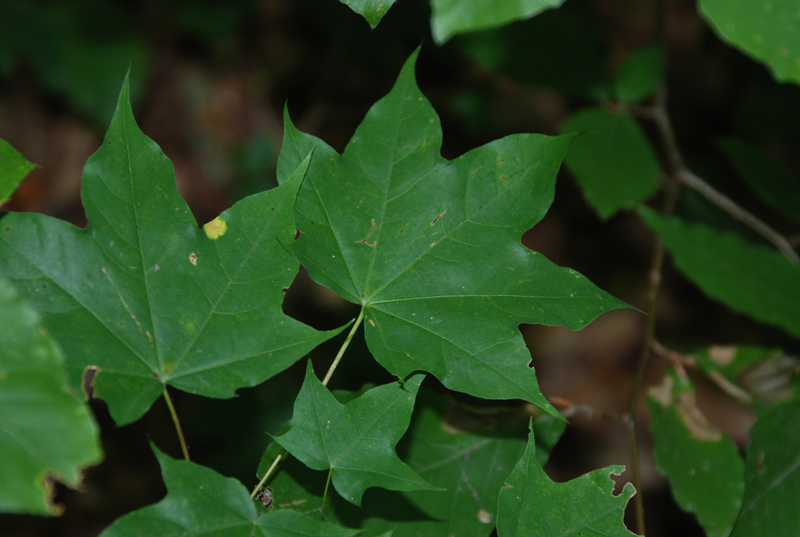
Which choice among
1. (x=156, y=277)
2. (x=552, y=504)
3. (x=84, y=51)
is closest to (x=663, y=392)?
(x=552, y=504)

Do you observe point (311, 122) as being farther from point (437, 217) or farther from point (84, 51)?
point (437, 217)

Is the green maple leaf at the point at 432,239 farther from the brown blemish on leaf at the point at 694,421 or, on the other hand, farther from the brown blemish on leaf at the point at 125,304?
the brown blemish on leaf at the point at 694,421

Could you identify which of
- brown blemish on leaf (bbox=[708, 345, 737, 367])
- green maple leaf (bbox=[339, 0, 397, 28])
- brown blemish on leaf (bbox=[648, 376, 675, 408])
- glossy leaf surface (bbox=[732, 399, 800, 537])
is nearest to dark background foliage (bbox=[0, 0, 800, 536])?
brown blemish on leaf (bbox=[708, 345, 737, 367])

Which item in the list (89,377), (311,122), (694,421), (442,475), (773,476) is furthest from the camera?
(311,122)

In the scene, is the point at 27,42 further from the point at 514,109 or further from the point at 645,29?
the point at 645,29

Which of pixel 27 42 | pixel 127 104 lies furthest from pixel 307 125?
pixel 127 104

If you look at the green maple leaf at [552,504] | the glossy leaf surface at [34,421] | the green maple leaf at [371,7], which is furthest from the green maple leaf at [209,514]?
the green maple leaf at [371,7]

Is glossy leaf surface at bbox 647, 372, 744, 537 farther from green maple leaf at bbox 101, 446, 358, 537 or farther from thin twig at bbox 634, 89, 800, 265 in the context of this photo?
green maple leaf at bbox 101, 446, 358, 537
